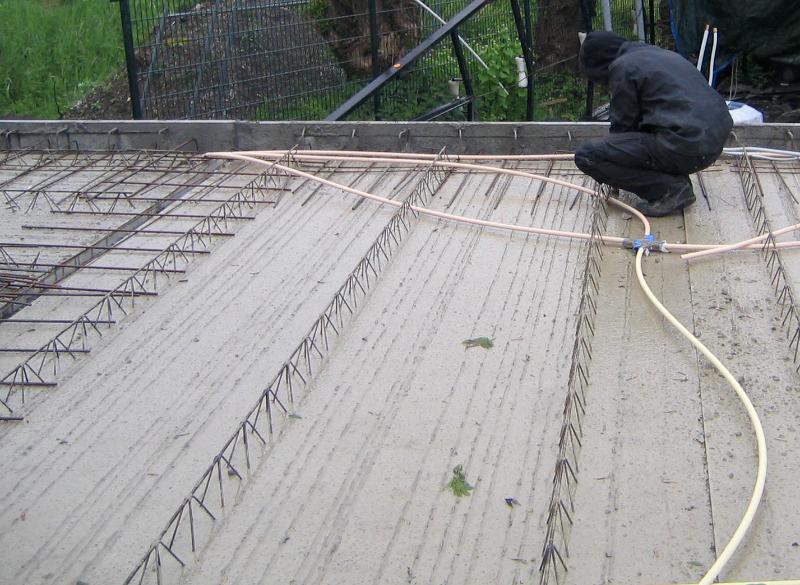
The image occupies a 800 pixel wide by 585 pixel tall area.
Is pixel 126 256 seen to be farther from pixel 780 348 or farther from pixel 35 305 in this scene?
pixel 780 348

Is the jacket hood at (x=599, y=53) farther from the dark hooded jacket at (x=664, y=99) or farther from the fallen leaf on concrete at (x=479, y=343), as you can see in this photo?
the fallen leaf on concrete at (x=479, y=343)

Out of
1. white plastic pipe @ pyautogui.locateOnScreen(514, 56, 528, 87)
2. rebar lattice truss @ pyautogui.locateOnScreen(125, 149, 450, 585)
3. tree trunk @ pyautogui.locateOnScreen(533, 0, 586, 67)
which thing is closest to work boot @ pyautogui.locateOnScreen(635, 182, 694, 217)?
rebar lattice truss @ pyautogui.locateOnScreen(125, 149, 450, 585)

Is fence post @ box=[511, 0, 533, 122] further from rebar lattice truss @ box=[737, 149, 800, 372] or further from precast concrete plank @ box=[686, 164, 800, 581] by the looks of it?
precast concrete plank @ box=[686, 164, 800, 581]

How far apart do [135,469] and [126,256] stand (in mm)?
2045

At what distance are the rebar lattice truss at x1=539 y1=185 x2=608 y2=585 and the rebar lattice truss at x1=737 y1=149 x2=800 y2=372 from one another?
76 cm

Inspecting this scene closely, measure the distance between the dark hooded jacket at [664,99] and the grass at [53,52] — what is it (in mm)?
7579

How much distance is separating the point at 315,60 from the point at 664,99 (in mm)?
3994

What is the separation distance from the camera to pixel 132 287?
4504 millimetres

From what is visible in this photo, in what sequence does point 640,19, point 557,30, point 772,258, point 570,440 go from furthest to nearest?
point 557,30 < point 640,19 < point 772,258 < point 570,440

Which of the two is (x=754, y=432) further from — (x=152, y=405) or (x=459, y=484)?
(x=152, y=405)

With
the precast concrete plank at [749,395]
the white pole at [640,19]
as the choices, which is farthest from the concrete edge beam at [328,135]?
the white pole at [640,19]

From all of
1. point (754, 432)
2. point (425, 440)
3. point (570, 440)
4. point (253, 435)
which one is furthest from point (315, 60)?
point (754, 432)

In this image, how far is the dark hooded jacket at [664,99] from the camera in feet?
16.7

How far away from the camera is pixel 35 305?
447 centimetres
